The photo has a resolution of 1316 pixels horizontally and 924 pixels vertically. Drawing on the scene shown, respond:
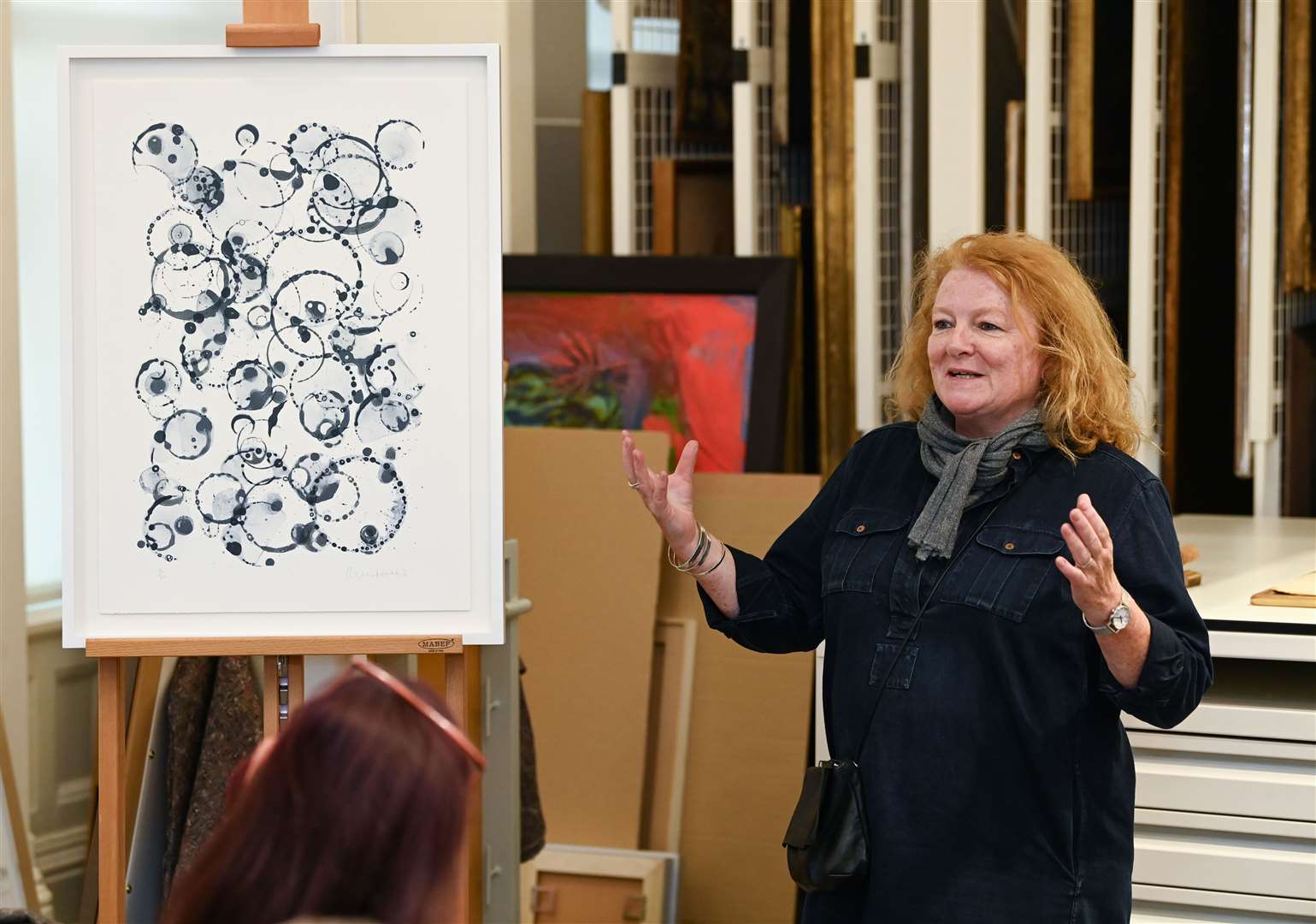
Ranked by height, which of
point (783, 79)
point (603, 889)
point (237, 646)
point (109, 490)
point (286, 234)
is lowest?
point (603, 889)

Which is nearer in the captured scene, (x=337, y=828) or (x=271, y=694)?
(x=337, y=828)

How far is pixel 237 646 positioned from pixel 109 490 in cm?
30

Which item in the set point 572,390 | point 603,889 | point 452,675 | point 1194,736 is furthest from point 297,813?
point 572,390

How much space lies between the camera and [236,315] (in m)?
2.09

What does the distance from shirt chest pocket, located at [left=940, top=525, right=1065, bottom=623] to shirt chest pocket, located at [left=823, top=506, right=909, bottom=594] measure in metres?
0.11

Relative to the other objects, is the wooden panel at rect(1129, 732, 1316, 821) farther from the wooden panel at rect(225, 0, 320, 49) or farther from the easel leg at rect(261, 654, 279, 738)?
the wooden panel at rect(225, 0, 320, 49)

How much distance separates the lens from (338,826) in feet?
2.94

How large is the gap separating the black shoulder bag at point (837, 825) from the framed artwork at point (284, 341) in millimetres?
552

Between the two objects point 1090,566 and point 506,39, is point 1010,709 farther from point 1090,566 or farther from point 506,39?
point 506,39

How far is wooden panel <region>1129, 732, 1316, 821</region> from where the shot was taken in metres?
2.19

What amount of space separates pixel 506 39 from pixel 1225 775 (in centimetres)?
253

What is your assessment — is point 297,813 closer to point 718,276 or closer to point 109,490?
point 109,490
